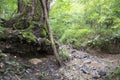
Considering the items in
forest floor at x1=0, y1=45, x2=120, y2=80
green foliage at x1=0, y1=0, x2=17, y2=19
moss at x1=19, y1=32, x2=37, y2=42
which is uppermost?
green foliage at x1=0, y1=0, x2=17, y2=19

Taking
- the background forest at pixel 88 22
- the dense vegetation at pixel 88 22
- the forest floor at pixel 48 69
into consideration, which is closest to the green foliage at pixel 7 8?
the background forest at pixel 88 22

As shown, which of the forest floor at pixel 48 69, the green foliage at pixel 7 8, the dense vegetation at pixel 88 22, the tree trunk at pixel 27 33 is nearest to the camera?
the forest floor at pixel 48 69

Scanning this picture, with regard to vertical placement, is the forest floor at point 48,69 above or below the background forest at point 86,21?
below

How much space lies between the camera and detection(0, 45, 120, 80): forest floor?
4059mm

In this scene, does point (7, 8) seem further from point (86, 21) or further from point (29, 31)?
point (86, 21)

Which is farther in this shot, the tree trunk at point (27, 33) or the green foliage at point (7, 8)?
the green foliage at point (7, 8)

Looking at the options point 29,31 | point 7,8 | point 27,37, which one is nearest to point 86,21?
point 7,8

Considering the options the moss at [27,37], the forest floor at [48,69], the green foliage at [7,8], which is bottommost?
the forest floor at [48,69]

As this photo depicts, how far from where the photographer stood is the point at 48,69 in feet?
16.0

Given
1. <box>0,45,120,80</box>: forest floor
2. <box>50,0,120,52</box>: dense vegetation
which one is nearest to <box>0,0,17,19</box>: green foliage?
<box>50,0,120,52</box>: dense vegetation

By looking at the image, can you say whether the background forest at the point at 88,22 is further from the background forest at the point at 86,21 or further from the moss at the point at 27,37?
the moss at the point at 27,37

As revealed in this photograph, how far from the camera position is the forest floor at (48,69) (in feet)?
13.3

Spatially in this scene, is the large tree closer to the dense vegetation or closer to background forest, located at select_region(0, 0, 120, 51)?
background forest, located at select_region(0, 0, 120, 51)

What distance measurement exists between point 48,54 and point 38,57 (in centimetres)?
42
